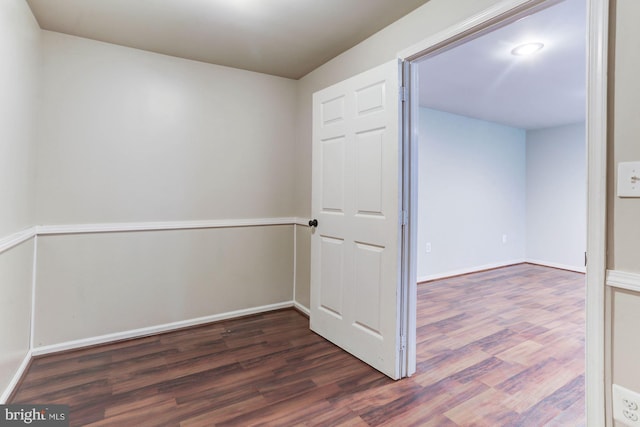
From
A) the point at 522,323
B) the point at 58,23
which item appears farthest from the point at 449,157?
the point at 58,23

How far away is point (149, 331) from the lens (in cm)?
268

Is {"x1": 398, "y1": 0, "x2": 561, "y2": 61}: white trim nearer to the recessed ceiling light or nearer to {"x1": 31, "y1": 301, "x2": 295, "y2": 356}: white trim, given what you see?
the recessed ceiling light

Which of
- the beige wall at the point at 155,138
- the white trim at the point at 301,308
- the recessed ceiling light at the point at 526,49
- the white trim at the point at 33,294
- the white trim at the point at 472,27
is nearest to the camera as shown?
the white trim at the point at 472,27

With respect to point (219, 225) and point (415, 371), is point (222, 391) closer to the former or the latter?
point (415, 371)

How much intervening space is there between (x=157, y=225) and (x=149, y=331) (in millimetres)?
866

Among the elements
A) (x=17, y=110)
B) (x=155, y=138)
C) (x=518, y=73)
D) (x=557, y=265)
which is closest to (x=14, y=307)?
(x=17, y=110)

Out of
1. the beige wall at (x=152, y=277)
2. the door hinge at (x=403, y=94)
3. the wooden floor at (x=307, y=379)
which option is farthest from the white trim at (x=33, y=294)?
the door hinge at (x=403, y=94)

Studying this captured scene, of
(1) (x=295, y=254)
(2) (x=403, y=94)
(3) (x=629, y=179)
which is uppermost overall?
(2) (x=403, y=94)

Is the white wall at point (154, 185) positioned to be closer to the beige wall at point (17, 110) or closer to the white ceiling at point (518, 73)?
the beige wall at point (17, 110)

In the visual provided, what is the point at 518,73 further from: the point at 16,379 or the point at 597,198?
the point at 16,379

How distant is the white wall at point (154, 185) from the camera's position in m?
2.36

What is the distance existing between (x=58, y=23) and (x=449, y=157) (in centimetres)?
439

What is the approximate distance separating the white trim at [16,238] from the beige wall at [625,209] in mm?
2667

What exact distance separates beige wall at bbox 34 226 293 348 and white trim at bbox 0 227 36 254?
196 millimetres
